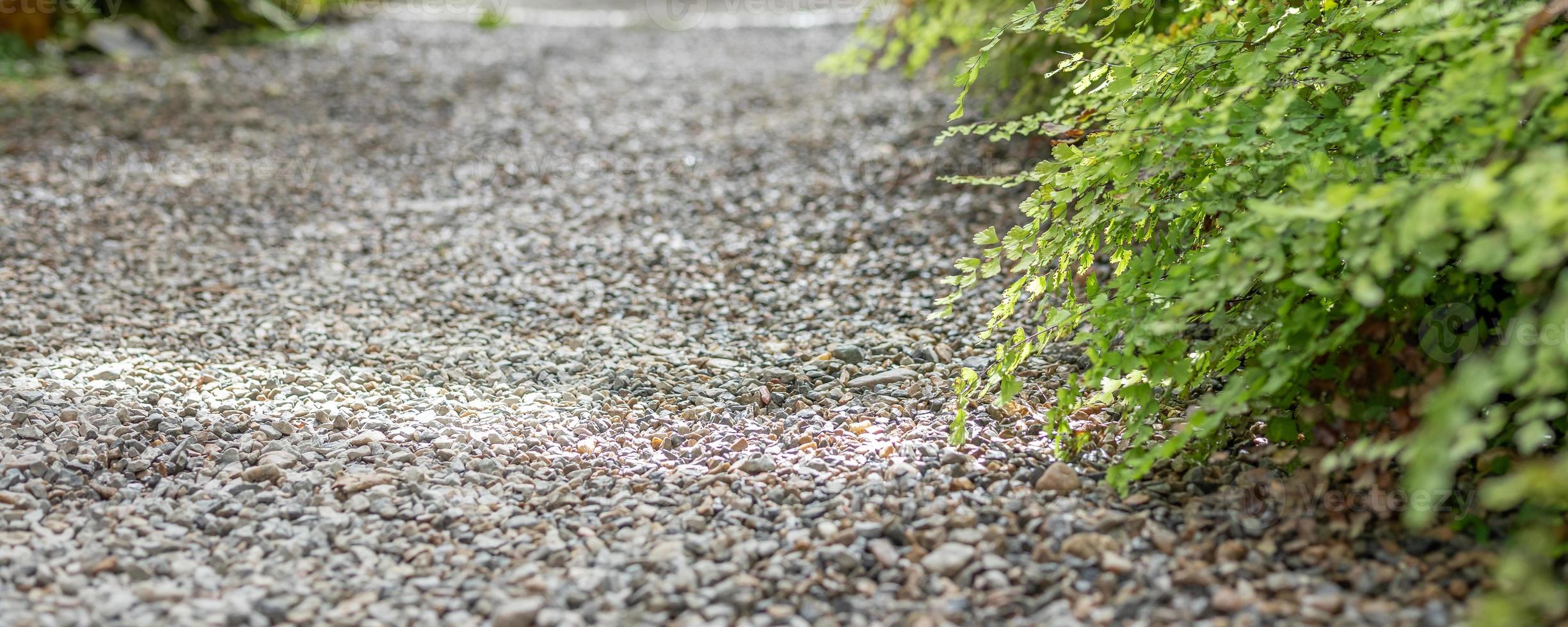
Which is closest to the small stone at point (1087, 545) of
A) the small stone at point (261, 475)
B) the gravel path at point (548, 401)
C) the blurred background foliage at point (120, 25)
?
the gravel path at point (548, 401)

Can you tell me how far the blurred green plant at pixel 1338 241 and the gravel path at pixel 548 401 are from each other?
7.6 inches

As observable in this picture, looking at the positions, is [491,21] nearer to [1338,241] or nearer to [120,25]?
[120,25]

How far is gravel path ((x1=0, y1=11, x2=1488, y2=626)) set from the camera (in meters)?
1.88

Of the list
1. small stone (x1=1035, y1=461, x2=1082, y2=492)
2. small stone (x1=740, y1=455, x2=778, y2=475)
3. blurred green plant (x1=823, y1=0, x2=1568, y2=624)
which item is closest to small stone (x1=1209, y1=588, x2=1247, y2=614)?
blurred green plant (x1=823, y1=0, x2=1568, y2=624)

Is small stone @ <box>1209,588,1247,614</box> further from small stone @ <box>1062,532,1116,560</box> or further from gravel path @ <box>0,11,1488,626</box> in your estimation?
small stone @ <box>1062,532,1116,560</box>

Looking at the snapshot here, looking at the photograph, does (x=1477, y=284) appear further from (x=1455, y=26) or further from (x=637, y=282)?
(x=637, y=282)

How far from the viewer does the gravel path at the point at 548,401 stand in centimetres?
188

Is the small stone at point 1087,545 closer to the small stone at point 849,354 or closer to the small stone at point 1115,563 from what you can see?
the small stone at point 1115,563

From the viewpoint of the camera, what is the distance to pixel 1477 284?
186 cm

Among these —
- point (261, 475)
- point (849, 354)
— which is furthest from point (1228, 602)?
point (261, 475)

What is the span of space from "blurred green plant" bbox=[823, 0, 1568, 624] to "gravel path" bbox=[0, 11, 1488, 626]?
0.64ft

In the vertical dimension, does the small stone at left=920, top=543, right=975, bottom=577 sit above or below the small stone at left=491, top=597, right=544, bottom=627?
below

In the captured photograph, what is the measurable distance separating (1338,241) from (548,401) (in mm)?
1853

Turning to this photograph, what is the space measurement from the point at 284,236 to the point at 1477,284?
3660 millimetres
